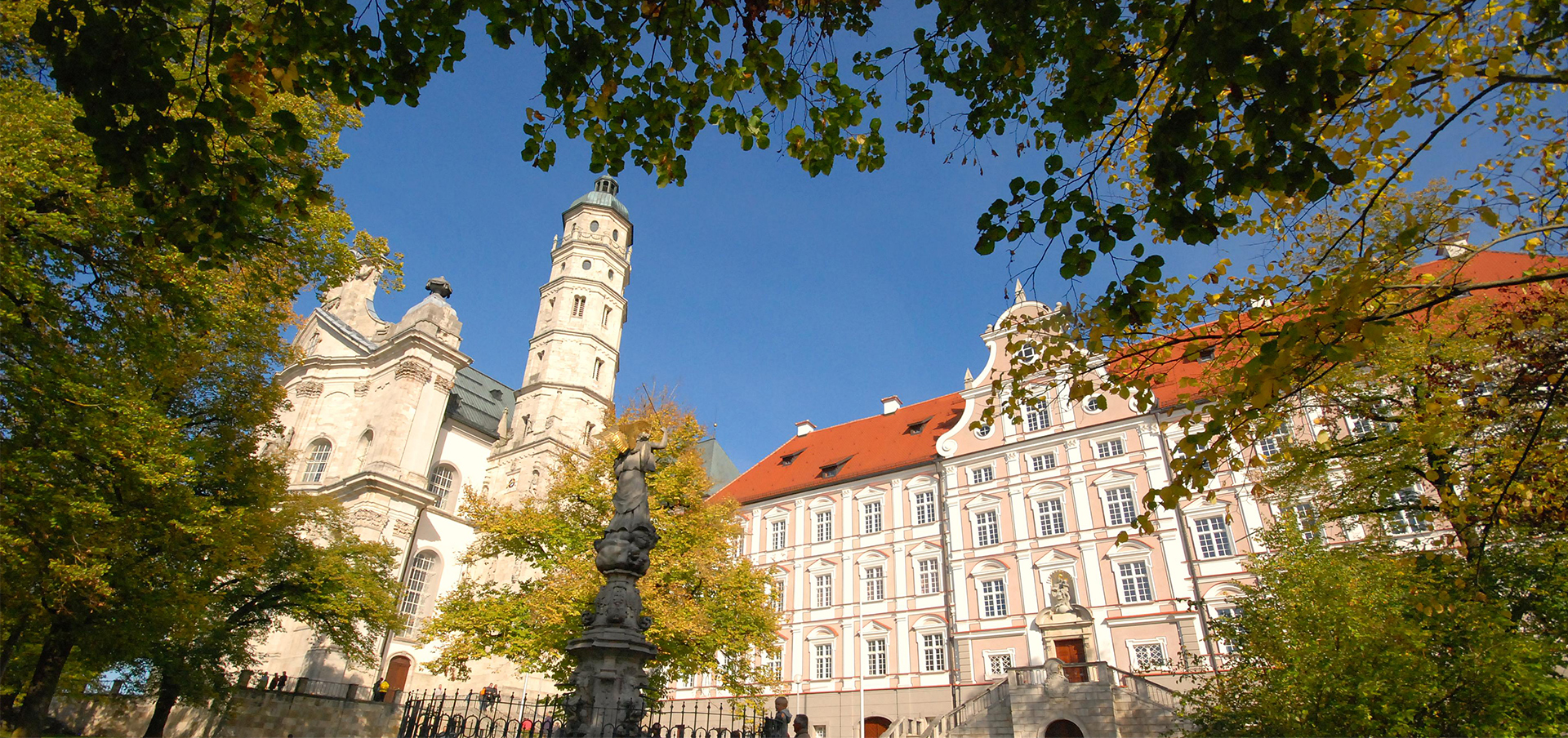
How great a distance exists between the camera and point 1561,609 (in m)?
10.4

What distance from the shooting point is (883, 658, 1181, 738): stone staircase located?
18656mm

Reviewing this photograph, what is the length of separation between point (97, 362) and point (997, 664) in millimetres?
23144

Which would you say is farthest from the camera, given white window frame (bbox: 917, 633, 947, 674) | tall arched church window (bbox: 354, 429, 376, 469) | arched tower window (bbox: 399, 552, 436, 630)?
tall arched church window (bbox: 354, 429, 376, 469)

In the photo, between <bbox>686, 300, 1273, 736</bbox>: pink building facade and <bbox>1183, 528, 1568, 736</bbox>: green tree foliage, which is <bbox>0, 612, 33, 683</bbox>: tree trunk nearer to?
<bbox>686, 300, 1273, 736</bbox>: pink building facade

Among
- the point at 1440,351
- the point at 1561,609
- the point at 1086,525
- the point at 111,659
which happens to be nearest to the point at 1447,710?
the point at 1561,609

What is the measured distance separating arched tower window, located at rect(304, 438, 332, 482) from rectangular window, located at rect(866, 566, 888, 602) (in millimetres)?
22488

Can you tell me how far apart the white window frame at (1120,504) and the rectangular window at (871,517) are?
8368 mm

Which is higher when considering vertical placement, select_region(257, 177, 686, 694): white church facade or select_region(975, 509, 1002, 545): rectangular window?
select_region(257, 177, 686, 694): white church facade

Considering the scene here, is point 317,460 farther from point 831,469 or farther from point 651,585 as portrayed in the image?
point 651,585

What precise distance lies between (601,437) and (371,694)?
40.3 feet

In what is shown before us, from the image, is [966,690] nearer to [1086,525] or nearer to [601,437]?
[1086,525]

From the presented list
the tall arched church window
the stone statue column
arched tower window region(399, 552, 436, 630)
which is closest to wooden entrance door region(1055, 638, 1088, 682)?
the stone statue column

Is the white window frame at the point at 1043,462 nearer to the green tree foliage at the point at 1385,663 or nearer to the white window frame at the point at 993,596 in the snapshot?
the white window frame at the point at 993,596

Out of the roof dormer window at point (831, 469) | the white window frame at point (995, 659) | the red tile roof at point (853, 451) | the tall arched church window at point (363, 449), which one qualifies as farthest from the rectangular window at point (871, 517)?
the tall arched church window at point (363, 449)
